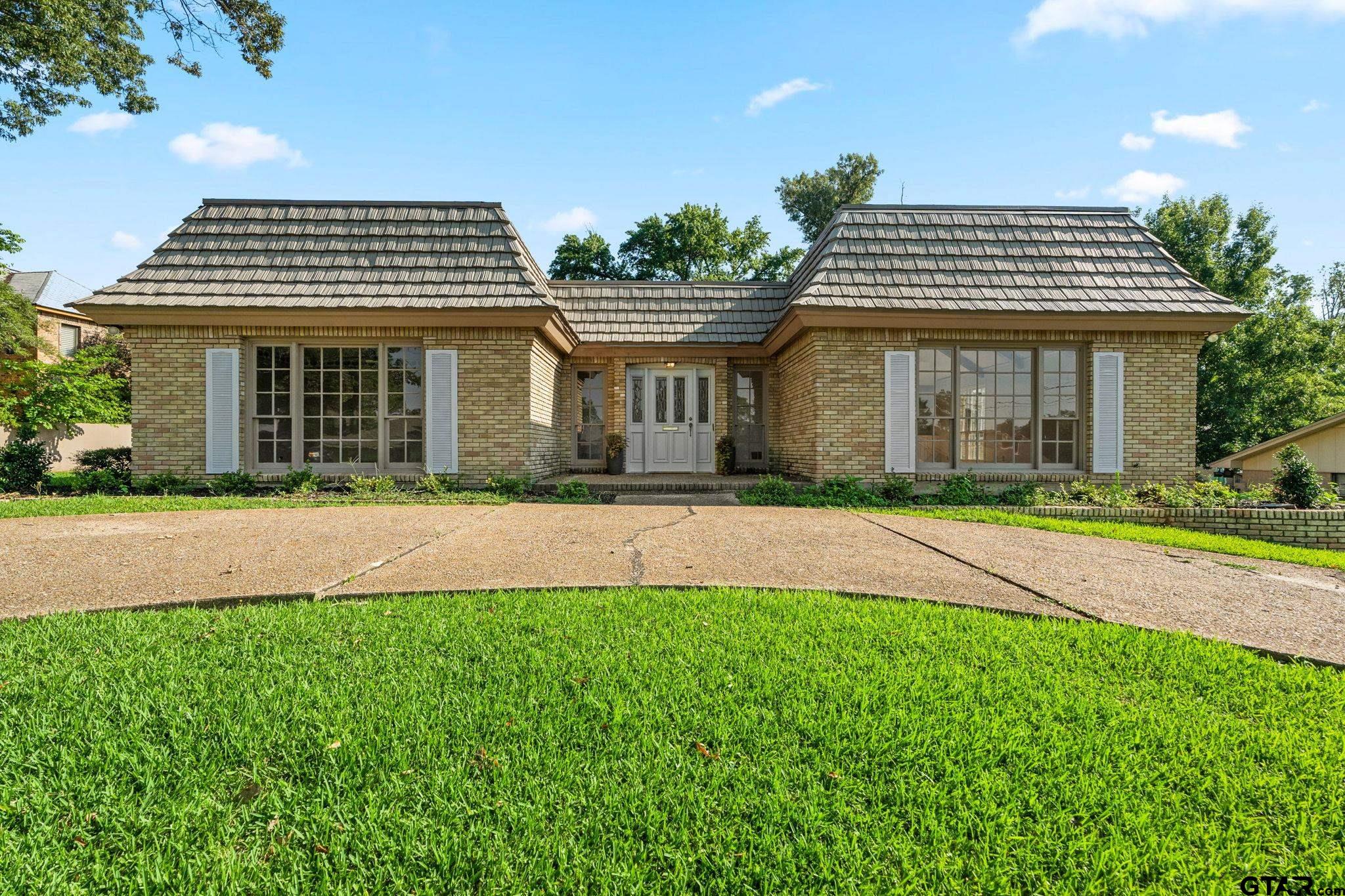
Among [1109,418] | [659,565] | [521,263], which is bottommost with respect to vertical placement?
[659,565]

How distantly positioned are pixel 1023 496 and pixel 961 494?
97 cm

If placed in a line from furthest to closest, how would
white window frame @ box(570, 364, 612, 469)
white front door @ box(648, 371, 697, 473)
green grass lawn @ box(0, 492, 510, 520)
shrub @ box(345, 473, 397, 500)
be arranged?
white window frame @ box(570, 364, 612, 469), white front door @ box(648, 371, 697, 473), shrub @ box(345, 473, 397, 500), green grass lawn @ box(0, 492, 510, 520)

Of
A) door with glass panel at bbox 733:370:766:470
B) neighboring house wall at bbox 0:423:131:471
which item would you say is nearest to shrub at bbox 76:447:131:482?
neighboring house wall at bbox 0:423:131:471

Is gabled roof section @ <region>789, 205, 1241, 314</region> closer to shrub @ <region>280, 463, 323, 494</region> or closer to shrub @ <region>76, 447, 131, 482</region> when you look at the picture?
shrub @ <region>280, 463, 323, 494</region>

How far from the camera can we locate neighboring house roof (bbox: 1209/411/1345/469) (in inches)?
647

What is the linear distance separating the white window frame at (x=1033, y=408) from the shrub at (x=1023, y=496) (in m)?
0.64

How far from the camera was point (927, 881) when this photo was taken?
5.25 ft

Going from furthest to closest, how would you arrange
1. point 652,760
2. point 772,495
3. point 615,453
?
1. point 615,453
2. point 772,495
3. point 652,760

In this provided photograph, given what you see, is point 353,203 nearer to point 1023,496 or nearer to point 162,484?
point 162,484

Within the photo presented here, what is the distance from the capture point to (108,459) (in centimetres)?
1167

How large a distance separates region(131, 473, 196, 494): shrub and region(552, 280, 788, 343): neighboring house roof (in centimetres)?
734

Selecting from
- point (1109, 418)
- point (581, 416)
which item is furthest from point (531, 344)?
point (1109, 418)

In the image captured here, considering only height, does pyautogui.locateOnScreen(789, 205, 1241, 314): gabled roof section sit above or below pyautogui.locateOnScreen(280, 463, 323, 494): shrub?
above

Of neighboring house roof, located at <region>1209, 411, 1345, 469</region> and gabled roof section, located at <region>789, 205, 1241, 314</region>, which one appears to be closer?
gabled roof section, located at <region>789, 205, 1241, 314</region>
